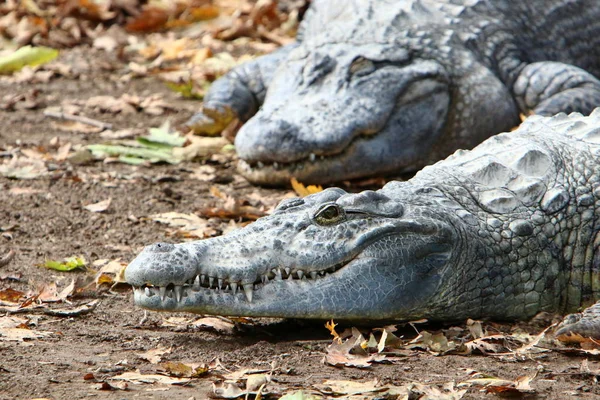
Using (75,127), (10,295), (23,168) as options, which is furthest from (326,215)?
(75,127)

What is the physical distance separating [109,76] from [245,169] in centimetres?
350

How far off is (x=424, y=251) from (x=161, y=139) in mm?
3818

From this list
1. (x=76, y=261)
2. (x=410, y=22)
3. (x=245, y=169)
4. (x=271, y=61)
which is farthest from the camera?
(x=271, y=61)

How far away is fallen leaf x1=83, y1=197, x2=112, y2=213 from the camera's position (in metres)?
6.38

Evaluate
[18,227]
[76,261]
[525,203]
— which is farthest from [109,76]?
[525,203]

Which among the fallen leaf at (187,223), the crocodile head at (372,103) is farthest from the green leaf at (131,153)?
the fallen leaf at (187,223)

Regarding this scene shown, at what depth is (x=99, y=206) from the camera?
6.43 meters

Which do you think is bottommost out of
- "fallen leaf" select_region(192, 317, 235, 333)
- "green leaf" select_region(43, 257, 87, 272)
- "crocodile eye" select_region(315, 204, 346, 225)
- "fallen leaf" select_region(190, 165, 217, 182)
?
"fallen leaf" select_region(190, 165, 217, 182)

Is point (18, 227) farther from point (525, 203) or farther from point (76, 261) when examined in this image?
point (525, 203)

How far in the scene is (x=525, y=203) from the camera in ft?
16.1

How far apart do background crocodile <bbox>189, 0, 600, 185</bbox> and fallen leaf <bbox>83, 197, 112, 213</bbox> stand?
3.55ft

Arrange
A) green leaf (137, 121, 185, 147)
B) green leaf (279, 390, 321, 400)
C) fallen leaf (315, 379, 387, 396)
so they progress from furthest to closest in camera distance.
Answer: green leaf (137, 121, 185, 147), fallen leaf (315, 379, 387, 396), green leaf (279, 390, 321, 400)

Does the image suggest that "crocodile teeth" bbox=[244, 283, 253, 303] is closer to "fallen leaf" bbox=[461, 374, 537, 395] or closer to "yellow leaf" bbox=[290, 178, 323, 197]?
"fallen leaf" bbox=[461, 374, 537, 395]

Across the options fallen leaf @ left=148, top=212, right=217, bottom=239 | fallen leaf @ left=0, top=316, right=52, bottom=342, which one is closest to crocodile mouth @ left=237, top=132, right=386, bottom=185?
fallen leaf @ left=148, top=212, right=217, bottom=239
